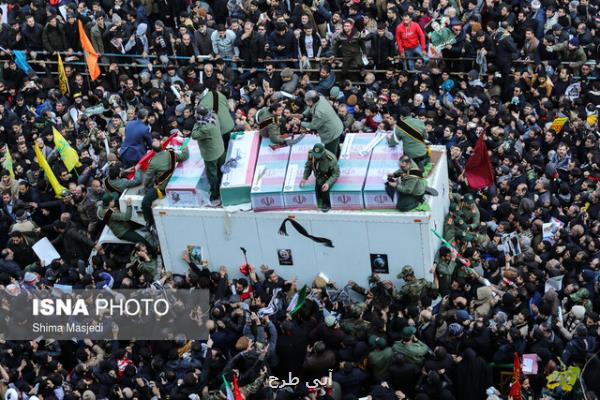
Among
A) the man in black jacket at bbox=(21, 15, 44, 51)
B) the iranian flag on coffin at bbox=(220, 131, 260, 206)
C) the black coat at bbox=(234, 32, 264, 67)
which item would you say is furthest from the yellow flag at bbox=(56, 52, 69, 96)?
the iranian flag on coffin at bbox=(220, 131, 260, 206)

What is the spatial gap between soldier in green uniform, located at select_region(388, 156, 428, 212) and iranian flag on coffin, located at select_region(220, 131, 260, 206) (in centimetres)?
242

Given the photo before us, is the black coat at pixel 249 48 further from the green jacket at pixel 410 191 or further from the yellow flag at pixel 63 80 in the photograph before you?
→ the green jacket at pixel 410 191

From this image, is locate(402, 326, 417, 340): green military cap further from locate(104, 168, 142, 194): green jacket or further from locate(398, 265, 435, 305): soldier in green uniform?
locate(104, 168, 142, 194): green jacket

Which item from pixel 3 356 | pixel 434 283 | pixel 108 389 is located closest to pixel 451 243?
pixel 434 283

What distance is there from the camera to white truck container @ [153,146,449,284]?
18422mm

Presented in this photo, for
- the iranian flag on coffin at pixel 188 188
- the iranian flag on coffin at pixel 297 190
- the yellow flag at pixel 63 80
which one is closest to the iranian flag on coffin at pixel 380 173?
the iranian flag on coffin at pixel 297 190

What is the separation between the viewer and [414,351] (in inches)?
663

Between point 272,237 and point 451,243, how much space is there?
288 centimetres

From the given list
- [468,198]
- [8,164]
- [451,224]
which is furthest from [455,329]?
[8,164]

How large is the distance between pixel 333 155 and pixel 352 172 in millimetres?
521

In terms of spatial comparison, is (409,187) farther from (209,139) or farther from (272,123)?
(209,139)

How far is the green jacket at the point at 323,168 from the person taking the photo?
60.4 feet

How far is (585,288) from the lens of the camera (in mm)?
17438

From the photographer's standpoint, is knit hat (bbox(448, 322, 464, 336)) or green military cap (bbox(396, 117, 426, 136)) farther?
green military cap (bbox(396, 117, 426, 136))
